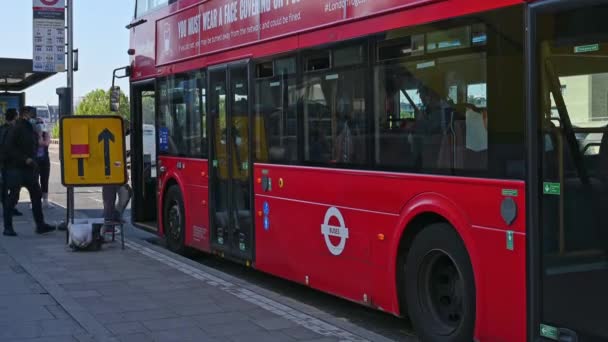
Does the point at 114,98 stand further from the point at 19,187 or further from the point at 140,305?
the point at 140,305

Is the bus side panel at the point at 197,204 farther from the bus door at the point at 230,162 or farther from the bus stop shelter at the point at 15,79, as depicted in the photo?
the bus stop shelter at the point at 15,79

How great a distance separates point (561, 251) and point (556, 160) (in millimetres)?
546

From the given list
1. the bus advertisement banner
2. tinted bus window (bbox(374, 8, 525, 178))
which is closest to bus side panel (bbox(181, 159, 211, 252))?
the bus advertisement banner

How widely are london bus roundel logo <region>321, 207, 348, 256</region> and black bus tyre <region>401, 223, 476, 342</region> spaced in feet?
2.81

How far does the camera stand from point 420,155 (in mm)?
5703

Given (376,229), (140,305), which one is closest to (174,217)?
(140,305)

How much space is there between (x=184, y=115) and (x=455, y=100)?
5.61 metres

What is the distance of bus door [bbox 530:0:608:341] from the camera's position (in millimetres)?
4383

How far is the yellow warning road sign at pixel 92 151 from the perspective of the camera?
10.7 meters

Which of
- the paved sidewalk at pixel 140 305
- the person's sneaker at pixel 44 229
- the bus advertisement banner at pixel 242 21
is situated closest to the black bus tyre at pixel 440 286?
the paved sidewalk at pixel 140 305

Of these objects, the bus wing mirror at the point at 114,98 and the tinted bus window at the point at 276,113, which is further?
the bus wing mirror at the point at 114,98

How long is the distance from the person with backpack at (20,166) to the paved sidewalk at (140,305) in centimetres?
210

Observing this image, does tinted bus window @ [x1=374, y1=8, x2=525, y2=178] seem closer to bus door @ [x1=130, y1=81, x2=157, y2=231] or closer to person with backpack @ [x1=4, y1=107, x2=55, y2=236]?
bus door @ [x1=130, y1=81, x2=157, y2=231]

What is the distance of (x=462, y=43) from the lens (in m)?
5.27
